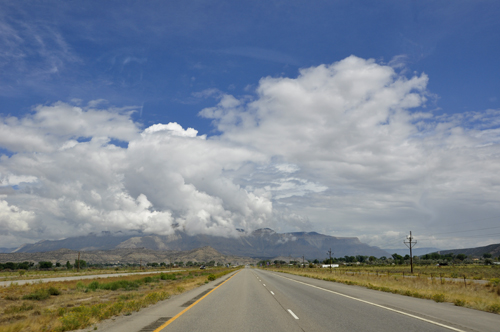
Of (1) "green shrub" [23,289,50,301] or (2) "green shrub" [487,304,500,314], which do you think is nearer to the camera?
(2) "green shrub" [487,304,500,314]

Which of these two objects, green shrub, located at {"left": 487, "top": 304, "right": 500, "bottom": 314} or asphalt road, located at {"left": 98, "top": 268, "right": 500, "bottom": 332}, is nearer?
asphalt road, located at {"left": 98, "top": 268, "right": 500, "bottom": 332}

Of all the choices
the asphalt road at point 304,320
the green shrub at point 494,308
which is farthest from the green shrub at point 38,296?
the green shrub at point 494,308

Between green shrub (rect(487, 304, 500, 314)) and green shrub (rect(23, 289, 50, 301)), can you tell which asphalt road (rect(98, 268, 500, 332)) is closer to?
green shrub (rect(487, 304, 500, 314))

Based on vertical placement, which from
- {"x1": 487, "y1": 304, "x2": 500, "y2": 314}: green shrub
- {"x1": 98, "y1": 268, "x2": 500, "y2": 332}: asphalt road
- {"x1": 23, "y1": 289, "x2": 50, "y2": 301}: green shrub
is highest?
{"x1": 98, "y1": 268, "x2": 500, "y2": 332}: asphalt road

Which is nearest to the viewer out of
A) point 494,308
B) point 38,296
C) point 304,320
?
point 304,320

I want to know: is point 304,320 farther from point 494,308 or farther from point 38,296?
point 38,296

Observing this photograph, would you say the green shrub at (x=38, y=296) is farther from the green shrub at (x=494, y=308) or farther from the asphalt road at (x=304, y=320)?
the green shrub at (x=494, y=308)

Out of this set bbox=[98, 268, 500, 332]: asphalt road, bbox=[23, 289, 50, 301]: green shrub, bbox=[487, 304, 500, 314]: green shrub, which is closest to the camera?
bbox=[98, 268, 500, 332]: asphalt road

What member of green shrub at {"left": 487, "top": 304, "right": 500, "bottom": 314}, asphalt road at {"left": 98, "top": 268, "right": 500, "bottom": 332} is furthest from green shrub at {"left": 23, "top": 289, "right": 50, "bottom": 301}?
green shrub at {"left": 487, "top": 304, "right": 500, "bottom": 314}

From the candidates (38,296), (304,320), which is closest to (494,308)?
(304,320)

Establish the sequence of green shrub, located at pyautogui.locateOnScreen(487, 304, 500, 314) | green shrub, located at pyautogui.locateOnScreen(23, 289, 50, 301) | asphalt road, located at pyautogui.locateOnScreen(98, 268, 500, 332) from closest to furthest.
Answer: asphalt road, located at pyautogui.locateOnScreen(98, 268, 500, 332) → green shrub, located at pyautogui.locateOnScreen(487, 304, 500, 314) → green shrub, located at pyautogui.locateOnScreen(23, 289, 50, 301)

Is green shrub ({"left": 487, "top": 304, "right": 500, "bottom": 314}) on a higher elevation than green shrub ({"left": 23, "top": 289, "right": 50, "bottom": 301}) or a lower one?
higher

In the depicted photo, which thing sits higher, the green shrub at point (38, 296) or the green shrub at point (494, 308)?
the green shrub at point (494, 308)

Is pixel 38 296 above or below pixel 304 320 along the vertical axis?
below
